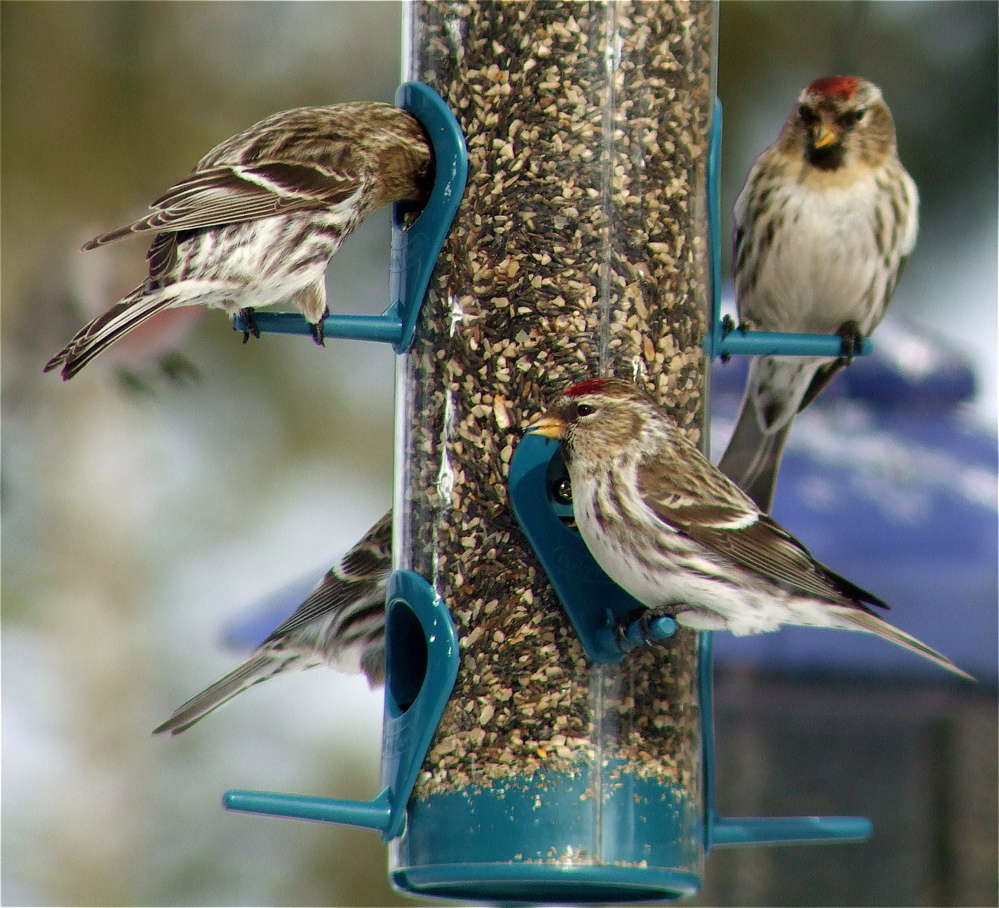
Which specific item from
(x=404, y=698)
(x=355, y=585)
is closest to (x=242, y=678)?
(x=355, y=585)

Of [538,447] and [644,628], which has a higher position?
[538,447]

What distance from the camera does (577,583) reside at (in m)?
4.24

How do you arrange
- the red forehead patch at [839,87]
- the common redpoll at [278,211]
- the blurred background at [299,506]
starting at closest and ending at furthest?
the common redpoll at [278,211] → the red forehead patch at [839,87] → the blurred background at [299,506]

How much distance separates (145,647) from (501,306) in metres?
6.40

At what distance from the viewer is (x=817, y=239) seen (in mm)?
5906

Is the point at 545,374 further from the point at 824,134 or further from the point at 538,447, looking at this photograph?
the point at 824,134

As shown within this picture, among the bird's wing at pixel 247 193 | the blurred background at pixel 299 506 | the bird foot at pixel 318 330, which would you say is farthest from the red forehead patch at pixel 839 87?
the blurred background at pixel 299 506

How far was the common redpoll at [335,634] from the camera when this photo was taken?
4.80 meters

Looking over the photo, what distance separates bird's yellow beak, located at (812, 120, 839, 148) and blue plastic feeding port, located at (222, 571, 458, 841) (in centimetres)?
232

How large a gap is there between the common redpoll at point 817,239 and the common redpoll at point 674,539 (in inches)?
62.5

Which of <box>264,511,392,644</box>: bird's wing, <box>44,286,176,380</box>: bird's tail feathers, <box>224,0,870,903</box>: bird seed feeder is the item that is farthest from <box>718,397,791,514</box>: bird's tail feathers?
<box>44,286,176,380</box>: bird's tail feathers

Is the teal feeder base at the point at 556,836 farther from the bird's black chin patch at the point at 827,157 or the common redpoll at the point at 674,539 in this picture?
the bird's black chin patch at the point at 827,157

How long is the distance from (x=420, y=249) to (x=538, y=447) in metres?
0.65

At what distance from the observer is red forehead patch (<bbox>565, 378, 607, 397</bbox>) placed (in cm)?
418
